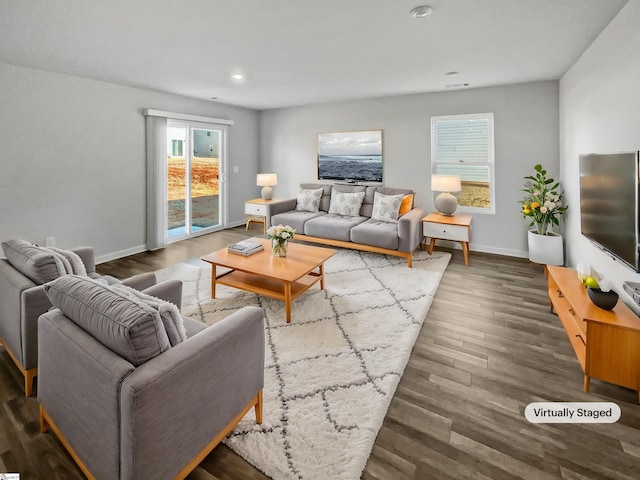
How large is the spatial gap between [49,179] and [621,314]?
5.60 metres

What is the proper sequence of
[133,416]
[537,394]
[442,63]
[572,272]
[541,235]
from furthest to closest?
[541,235] → [442,63] → [572,272] → [537,394] → [133,416]

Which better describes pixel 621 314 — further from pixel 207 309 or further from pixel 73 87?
pixel 73 87

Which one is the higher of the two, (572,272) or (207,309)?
(572,272)

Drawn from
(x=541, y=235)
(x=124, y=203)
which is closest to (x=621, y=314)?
(x=541, y=235)

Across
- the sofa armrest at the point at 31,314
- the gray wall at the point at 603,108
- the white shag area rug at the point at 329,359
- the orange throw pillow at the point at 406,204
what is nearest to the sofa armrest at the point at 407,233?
the white shag area rug at the point at 329,359

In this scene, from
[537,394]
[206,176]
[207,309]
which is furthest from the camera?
[206,176]

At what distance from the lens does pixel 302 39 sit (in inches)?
113

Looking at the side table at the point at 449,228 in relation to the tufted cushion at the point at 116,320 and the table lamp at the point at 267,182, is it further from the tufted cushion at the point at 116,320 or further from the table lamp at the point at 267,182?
the tufted cushion at the point at 116,320

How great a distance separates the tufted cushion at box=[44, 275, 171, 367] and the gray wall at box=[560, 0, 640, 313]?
→ 9.01 ft

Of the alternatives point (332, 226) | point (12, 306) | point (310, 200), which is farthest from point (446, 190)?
point (12, 306)

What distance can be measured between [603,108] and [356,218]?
3102 mm

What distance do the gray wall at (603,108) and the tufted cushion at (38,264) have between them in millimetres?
3580

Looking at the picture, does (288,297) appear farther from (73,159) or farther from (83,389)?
(73,159)

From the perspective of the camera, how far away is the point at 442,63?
11.6ft
